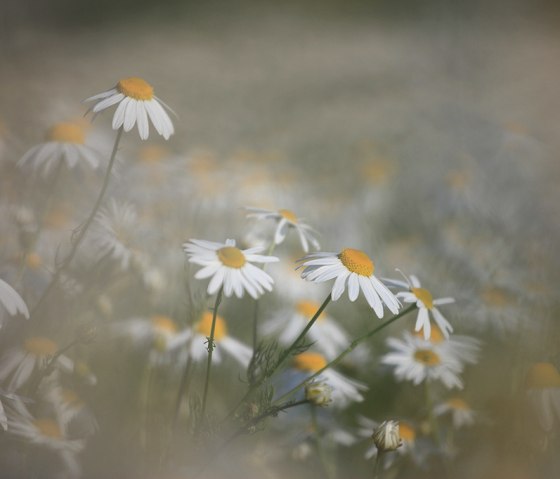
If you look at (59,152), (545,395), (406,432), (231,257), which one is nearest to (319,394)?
(231,257)

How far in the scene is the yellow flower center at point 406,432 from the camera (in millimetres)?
1050

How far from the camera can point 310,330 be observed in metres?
1.24

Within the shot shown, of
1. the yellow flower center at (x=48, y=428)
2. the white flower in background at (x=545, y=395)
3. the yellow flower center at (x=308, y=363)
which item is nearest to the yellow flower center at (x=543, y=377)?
the white flower in background at (x=545, y=395)

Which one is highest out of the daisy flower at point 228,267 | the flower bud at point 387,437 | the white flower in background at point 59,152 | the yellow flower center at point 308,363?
the white flower in background at point 59,152

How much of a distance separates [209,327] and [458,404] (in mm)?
464

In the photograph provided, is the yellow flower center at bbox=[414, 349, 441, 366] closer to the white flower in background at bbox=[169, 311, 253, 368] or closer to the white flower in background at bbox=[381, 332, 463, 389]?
the white flower in background at bbox=[381, 332, 463, 389]

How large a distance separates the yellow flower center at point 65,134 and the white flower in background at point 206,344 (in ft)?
1.15

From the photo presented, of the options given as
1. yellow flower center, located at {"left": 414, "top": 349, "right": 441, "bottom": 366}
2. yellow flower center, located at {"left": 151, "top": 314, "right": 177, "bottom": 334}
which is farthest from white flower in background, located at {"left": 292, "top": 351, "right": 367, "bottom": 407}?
yellow flower center, located at {"left": 151, "top": 314, "right": 177, "bottom": 334}

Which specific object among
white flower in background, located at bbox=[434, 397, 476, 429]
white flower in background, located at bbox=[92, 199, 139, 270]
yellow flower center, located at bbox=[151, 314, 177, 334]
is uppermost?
white flower in background, located at bbox=[92, 199, 139, 270]

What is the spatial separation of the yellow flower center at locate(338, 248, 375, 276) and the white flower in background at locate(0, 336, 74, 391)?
405 millimetres

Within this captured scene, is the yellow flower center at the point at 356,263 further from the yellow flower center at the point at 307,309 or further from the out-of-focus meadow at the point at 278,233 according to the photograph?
the yellow flower center at the point at 307,309

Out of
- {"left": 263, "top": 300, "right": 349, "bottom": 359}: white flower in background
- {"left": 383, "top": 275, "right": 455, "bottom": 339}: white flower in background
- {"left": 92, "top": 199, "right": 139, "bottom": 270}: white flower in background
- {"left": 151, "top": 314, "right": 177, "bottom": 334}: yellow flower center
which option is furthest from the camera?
{"left": 263, "top": 300, "right": 349, "bottom": 359}: white flower in background

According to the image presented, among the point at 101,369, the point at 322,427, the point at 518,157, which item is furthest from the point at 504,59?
the point at 101,369

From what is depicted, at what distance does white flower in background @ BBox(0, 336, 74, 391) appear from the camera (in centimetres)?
88
